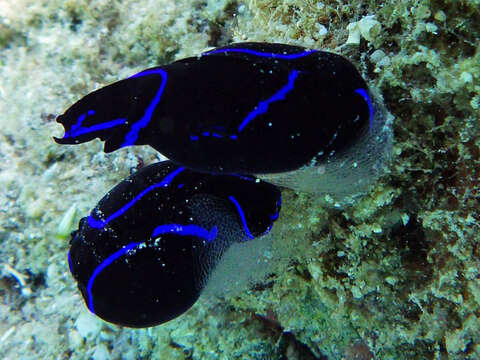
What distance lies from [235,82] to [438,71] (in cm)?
115

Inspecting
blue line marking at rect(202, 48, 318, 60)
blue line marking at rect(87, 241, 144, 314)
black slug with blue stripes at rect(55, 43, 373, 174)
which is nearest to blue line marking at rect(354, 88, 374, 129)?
black slug with blue stripes at rect(55, 43, 373, 174)

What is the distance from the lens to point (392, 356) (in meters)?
2.78

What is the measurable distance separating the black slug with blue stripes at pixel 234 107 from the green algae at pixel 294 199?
563 mm

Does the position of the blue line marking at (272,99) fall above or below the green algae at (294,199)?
above

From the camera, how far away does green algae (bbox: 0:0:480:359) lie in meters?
2.04

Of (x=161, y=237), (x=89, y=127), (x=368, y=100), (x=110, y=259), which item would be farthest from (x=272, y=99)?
(x=110, y=259)

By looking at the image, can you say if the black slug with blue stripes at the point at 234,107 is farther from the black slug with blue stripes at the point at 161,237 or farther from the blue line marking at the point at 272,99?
the black slug with blue stripes at the point at 161,237

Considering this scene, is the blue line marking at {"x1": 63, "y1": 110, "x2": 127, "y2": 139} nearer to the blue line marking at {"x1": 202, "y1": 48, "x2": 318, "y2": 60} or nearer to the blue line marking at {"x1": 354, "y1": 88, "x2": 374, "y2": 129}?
the blue line marking at {"x1": 202, "y1": 48, "x2": 318, "y2": 60}

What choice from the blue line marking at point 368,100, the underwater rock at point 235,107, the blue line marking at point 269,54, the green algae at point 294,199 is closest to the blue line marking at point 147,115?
the underwater rock at point 235,107

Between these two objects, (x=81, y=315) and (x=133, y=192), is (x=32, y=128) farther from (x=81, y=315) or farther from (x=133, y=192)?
(x=133, y=192)

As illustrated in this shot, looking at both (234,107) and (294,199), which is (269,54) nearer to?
(234,107)

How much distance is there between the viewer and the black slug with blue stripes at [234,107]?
1.71 meters

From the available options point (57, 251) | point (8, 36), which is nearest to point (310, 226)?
point (57, 251)

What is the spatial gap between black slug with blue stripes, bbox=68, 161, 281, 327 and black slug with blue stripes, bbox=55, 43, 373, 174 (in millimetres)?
416
